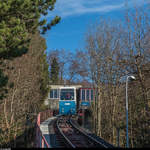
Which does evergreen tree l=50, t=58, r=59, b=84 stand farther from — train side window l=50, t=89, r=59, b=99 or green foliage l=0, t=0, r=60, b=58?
green foliage l=0, t=0, r=60, b=58

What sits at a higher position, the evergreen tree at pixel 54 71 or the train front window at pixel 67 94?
the evergreen tree at pixel 54 71

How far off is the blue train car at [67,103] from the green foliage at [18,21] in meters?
11.8

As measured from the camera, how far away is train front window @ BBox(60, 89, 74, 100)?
24.3m

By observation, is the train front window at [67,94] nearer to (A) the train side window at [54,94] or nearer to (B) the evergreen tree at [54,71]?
(A) the train side window at [54,94]

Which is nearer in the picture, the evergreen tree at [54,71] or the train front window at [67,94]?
the train front window at [67,94]

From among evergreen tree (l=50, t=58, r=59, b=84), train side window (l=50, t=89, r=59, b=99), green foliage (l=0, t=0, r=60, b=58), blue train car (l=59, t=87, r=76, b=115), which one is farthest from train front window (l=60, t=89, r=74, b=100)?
evergreen tree (l=50, t=58, r=59, b=84)

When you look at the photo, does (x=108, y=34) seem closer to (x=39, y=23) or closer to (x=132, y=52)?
(x=132, y=52)

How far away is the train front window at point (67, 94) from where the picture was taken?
24297 mm

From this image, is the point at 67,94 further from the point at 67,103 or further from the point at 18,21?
the point at 18,21

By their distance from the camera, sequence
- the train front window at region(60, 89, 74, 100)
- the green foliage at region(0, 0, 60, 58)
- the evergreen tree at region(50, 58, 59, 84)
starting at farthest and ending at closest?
the evergreen tree at region(50, 58, 59, 84), the train front window at region(60, 89, 74, 100), the green foliage at region(0, 0, 60, 58)

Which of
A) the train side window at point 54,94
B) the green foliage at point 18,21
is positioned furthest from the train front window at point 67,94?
the green foliage at point 18,21

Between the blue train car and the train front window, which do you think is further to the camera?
the train front window

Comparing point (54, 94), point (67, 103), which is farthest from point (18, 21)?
point (54, 94)

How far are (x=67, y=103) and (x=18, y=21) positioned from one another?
14105 mm
